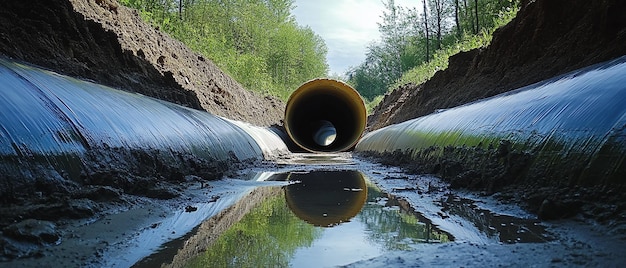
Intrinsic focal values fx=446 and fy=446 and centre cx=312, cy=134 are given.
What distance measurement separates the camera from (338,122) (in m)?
16.0

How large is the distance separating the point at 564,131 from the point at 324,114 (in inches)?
546

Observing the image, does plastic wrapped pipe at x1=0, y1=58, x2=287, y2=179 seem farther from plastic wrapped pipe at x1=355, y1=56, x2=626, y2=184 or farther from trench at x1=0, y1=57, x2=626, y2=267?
plastic wrapped pipe at x1=355, y1=56, x2=626, y2=184

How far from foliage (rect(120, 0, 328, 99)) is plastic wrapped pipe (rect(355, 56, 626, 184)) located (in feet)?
24.3

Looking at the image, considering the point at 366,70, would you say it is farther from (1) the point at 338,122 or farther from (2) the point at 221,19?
(1) the point at 338,122

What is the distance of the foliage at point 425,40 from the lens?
12.1m

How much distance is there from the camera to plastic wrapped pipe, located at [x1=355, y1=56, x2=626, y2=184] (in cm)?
162

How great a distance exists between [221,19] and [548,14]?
17.3 meters

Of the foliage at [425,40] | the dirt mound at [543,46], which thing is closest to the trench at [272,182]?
the dirt mound at [543,46]

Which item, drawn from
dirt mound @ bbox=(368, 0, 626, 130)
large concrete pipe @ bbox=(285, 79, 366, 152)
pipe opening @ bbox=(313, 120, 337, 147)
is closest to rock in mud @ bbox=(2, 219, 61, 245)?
dirt mound @ bbox=(368, 0, 626, 130)

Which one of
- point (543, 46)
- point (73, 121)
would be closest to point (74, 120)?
point (73, 121)

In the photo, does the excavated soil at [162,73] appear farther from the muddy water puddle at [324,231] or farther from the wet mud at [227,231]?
the muddy water puddle at [324,231]

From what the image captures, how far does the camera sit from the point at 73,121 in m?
2.25

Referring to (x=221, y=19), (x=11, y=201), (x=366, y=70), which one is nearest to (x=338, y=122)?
(x=221, y=19)

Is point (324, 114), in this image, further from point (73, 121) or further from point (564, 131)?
point (564, 131)
